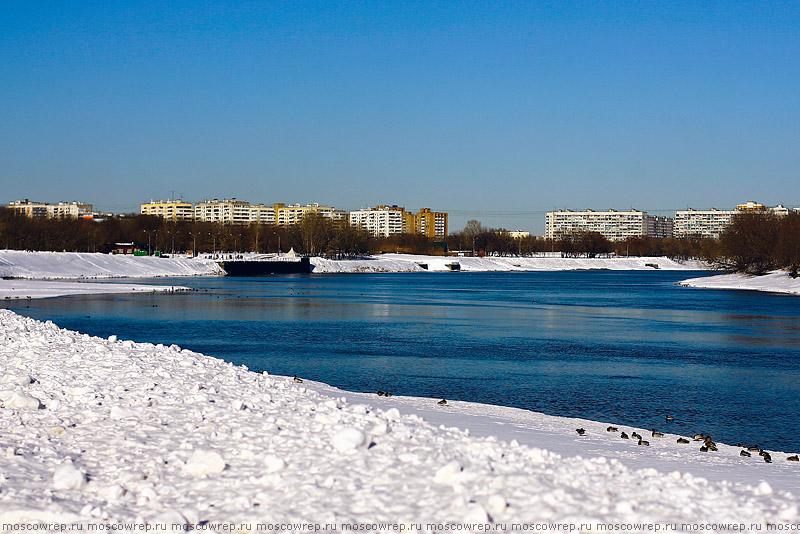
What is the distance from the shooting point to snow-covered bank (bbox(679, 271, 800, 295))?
7827 centimetres

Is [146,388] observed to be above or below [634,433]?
above

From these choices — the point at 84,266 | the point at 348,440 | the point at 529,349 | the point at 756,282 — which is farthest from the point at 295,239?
the point at 348,440

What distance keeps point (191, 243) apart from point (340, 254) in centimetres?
3655

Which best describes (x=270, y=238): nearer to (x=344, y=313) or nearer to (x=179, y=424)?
(x=344, y=313)

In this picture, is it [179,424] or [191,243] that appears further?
[191,243]

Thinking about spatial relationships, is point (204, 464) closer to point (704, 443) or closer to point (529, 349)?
point (704, 443)

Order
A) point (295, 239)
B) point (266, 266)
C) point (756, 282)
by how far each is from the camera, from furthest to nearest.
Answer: point (295, 239) < point (266, 266) < point (756, 282)

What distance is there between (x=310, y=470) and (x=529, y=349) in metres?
20.8

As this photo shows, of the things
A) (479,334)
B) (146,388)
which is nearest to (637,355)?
(479,334)

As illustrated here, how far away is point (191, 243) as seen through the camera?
627 ft

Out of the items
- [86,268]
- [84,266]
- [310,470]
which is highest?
[310,470]

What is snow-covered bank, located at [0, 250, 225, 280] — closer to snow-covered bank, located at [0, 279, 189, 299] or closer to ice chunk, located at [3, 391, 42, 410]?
snow-covered bank, located at [0, 279, 189, 299]

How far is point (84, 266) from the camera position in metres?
103

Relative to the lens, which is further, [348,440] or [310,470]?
[348,440]
